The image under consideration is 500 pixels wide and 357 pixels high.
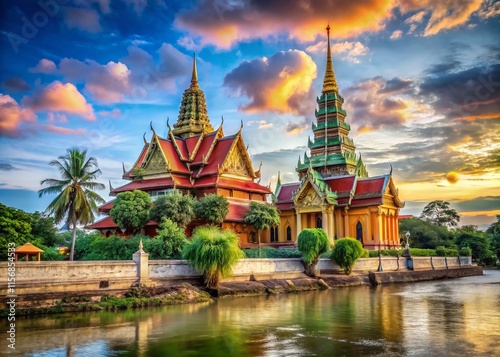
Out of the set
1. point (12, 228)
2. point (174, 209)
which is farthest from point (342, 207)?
point (12, 228)

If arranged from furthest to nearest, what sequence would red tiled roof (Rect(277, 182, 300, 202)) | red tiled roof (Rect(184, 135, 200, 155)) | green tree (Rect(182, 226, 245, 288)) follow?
red tiled roof (Rect(277, 182, 300, 202)) < red tiled roof (Rect(184, 135, 200, 155)) < green tree (Rect(182, 226, 245, 288))

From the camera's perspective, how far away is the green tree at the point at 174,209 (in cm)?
2975

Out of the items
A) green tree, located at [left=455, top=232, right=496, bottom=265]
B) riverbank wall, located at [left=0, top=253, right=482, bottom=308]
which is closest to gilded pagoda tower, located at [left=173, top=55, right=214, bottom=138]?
riverbank wall, located at [left=0, top=253, right=482, bottom=308]

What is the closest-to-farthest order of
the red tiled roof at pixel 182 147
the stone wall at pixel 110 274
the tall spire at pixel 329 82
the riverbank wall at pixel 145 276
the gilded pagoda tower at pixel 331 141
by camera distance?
the riverbank wall at pixel 145 276
the stone wall at pixel 110 274
the red tiled roof at pixel 182 147
the gilded pagoda tower at pixel 331 141
the tall spire at pixel 329 82

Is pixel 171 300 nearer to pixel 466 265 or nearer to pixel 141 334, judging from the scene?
pixel 141 334

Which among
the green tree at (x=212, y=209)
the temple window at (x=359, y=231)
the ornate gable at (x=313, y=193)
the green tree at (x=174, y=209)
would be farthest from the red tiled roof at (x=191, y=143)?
the temple window at (x=359, y=231)

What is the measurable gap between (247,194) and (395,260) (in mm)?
12193

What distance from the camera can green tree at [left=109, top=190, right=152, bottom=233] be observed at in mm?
30156

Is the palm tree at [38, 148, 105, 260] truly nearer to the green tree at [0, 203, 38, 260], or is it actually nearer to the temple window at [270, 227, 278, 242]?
the green tree at [0, 203, 38, 260]

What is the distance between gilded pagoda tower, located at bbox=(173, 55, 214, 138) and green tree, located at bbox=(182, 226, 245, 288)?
22361 millimetres

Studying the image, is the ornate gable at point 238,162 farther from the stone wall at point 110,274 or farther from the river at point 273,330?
the river at point 273,330

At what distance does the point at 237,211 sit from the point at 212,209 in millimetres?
4333

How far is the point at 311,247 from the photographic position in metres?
29.9

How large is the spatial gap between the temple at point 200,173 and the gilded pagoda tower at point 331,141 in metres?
13.9
